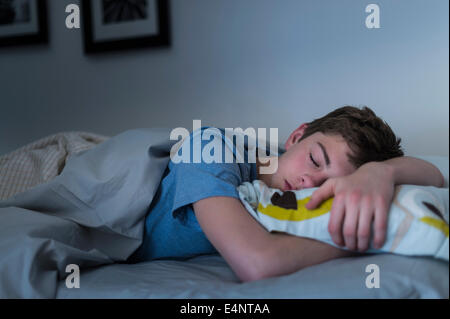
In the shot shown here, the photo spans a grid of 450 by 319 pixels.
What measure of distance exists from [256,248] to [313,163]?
246mm

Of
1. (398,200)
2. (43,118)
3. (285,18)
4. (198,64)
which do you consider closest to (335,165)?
(398,200)

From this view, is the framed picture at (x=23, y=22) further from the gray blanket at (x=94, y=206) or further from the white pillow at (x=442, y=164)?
the white pillow at (x=442, y=164)

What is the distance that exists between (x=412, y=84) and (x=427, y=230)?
0.67 metres

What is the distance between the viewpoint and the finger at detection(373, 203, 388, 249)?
1.59 ft

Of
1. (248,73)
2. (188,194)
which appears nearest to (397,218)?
(188,194)

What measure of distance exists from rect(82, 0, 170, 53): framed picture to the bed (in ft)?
2.03

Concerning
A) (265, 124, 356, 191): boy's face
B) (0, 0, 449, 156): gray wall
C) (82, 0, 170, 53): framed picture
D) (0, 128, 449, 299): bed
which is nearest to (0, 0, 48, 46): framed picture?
(0, 0, 449, 156): gray wall

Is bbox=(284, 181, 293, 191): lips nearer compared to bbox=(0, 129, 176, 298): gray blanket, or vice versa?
bbox=(0, 129, 176, 298): gray blanket

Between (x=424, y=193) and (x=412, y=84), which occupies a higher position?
(x=412, y=84)

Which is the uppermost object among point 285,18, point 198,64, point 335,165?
point 285,18

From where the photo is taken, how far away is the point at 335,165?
0.67 metres

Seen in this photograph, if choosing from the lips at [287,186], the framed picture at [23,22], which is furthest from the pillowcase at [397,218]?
the framed picture at [23,22]

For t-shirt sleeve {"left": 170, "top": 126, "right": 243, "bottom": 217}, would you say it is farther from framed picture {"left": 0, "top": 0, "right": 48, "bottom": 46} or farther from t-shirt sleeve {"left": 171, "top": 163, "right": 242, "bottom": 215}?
framed picture {"left": 0, "top": 0, "right": 48, "bottom": 46}
